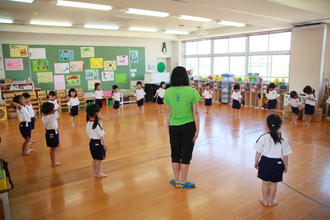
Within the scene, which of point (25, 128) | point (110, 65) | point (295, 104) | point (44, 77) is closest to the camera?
point (25, 128)

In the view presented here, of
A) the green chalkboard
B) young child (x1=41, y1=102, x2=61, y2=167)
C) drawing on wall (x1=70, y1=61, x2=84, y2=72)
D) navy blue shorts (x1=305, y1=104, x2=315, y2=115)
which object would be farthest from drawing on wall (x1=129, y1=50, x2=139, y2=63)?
young child (x1=41, y1=102, x2=61, y2=167)

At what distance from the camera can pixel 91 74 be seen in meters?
10.8

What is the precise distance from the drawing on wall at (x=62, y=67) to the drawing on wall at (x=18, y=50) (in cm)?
111

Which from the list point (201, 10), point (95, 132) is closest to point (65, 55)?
point (201, 10)

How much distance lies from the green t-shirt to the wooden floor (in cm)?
100

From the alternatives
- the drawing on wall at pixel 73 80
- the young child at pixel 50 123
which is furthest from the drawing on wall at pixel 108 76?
the young child at pixel 50 123

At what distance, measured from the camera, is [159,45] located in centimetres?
1260

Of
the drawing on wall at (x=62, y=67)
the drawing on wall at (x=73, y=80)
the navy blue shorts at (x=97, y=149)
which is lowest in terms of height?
the navy blue shorts at (x=97, y=149)

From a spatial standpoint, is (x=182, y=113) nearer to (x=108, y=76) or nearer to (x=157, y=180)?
(x=157, y=180)

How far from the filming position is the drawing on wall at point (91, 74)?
10703 millimetres

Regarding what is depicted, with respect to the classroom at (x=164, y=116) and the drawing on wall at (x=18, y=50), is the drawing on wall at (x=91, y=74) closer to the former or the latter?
the classroom at (x=164, y=116)

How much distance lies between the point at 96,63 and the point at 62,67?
55.3 inches

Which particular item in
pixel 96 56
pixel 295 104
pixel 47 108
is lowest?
pixel 295 104

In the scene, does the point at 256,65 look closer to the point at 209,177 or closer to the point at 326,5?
the point at 326,5
